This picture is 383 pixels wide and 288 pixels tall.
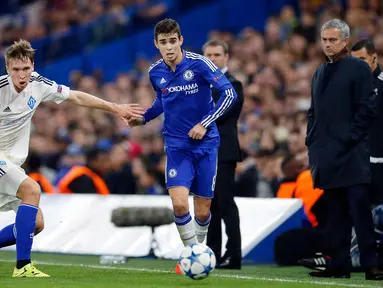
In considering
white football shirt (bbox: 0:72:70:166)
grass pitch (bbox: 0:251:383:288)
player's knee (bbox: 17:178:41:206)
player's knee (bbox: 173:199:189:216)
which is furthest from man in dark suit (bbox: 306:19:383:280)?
player's knee (bbox: 17:178:41:206)

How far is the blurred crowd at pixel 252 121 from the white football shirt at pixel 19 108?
14.8ft

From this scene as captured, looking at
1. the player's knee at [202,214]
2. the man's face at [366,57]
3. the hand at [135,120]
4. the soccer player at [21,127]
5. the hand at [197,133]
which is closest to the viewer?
the soccer player at [21,127]

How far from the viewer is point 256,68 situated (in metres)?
18.2

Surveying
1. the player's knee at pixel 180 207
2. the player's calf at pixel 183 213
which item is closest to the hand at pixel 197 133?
the player's calf at pixel 183 213

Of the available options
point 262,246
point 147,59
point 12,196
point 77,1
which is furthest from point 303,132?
point 77,1

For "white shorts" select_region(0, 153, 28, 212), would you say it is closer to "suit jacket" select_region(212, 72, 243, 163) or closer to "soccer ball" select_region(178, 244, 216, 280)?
"soccer ball" select_region(178, 244, 216, 280)

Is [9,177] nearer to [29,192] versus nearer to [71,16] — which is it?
[29,192]

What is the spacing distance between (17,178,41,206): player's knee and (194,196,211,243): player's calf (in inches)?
61.9

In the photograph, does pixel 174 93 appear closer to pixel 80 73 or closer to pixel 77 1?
pixel 80 73

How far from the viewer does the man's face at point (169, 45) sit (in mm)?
9789

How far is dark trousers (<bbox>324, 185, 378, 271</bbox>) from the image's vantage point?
9.32 metres

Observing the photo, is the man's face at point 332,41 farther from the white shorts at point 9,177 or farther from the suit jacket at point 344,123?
the white shorts at point 9,177

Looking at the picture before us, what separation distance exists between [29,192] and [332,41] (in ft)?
10.0

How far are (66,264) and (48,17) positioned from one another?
14785 millimetres
